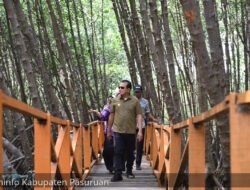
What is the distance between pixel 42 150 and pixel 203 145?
1.05 metres

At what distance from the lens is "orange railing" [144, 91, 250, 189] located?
2.08 meters

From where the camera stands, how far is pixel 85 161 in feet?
21.3

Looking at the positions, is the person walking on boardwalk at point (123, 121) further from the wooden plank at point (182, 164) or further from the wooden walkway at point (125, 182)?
the wooden plank at point (182, 164)

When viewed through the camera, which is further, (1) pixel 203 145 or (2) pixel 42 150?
(2) pixel 42 150

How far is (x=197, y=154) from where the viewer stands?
10.6 feet

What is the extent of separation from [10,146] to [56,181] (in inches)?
101

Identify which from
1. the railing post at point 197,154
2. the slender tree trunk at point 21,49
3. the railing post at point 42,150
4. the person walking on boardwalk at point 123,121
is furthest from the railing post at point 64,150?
the slender tree trunk at point 21,49

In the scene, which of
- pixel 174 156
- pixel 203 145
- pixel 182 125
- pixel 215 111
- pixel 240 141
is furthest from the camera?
pixel 174 156

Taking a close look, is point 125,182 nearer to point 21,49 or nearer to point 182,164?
point 21,49

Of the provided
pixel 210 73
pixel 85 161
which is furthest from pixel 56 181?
pixel 85 161

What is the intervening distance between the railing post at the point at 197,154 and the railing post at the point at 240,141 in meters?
1.09

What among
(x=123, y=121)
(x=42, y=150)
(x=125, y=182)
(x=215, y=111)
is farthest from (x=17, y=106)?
(x=125, y=182)

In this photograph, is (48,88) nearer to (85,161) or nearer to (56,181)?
(85,161)

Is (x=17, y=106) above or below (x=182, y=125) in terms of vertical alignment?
above
